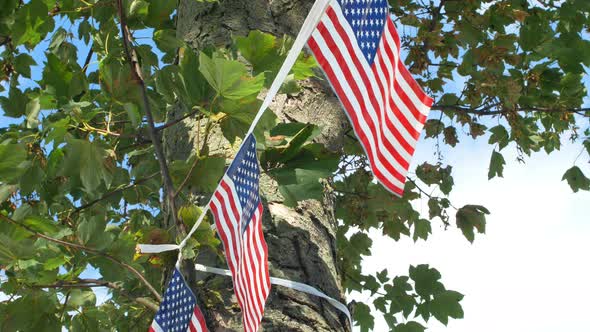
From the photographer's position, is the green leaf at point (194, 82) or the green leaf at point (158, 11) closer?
the green leaf at point (194, 82)

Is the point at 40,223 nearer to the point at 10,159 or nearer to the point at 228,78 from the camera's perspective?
the point at 10,159

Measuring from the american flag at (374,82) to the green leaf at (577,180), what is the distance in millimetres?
3816

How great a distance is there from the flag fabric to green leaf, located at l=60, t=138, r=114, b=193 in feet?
1.38

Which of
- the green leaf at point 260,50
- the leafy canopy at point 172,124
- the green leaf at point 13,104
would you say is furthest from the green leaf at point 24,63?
the green leaf at point 260,50

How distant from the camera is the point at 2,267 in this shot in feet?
6.95

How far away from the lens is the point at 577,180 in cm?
512

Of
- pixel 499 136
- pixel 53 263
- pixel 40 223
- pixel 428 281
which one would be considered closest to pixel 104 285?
pixel 53 263

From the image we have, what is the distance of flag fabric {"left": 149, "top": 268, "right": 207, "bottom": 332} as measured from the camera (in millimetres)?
1810

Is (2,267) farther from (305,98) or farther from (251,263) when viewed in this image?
(305,98)

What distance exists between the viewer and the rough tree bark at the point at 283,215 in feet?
6.15

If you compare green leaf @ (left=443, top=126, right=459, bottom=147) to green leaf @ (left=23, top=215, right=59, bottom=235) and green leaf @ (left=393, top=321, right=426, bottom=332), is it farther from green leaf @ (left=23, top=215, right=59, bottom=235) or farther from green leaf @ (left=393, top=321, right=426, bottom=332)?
green leaf @ (left=23, top=215, right=59, bottom=235)

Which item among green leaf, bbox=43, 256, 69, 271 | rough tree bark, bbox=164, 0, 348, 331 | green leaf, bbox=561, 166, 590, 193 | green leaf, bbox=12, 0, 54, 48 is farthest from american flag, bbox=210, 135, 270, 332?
green leaf, bbox=561, 166, 590, 193

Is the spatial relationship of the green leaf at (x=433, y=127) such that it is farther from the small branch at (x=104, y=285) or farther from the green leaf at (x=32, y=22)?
the small branch at (x=104, y=285)

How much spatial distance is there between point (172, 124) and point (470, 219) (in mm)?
2918
